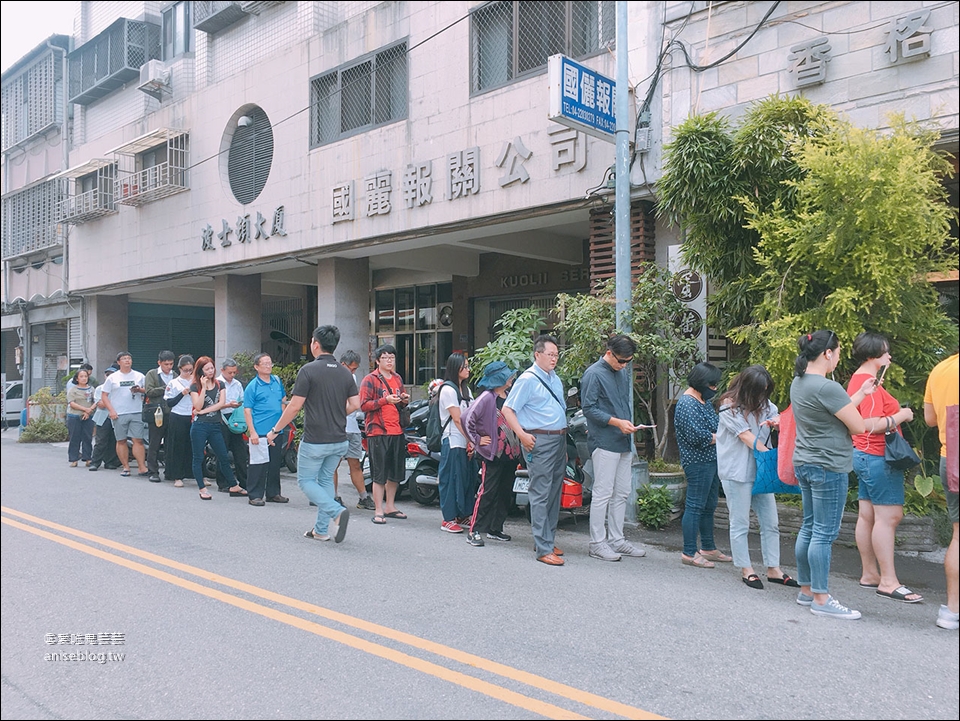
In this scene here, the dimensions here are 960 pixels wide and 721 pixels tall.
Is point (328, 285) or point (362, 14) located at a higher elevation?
point (362, 14)

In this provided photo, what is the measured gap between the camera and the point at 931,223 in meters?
6.74

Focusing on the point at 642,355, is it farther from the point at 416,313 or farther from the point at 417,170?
the point at 416,313

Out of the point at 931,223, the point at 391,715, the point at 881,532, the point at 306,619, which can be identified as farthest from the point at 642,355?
the point at 391,715

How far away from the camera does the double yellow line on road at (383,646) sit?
373 cm

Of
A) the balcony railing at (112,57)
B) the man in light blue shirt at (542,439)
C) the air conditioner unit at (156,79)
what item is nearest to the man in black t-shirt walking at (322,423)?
the man in light blue shirt at (542,439)

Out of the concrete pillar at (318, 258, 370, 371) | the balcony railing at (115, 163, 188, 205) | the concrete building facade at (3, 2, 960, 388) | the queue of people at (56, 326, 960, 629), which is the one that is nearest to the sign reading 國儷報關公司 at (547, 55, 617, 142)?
the concrete building facade at (3, 2, 960, 388)

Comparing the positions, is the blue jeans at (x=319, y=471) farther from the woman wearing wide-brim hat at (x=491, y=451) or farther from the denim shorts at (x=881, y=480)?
the denim shorts at (x=881, y=480)

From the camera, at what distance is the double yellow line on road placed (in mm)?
3727

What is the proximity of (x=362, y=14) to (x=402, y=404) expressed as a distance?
8495 millimetres

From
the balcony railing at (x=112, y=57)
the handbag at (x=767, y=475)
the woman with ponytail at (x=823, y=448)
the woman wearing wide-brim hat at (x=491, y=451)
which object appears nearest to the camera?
the woman with ponytail at (x=823, y=448)

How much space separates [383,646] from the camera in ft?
14.7

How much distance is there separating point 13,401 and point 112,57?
425 inches

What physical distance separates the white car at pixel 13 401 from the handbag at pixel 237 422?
53.2 ft

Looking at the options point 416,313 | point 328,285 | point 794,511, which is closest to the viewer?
point 794,511
